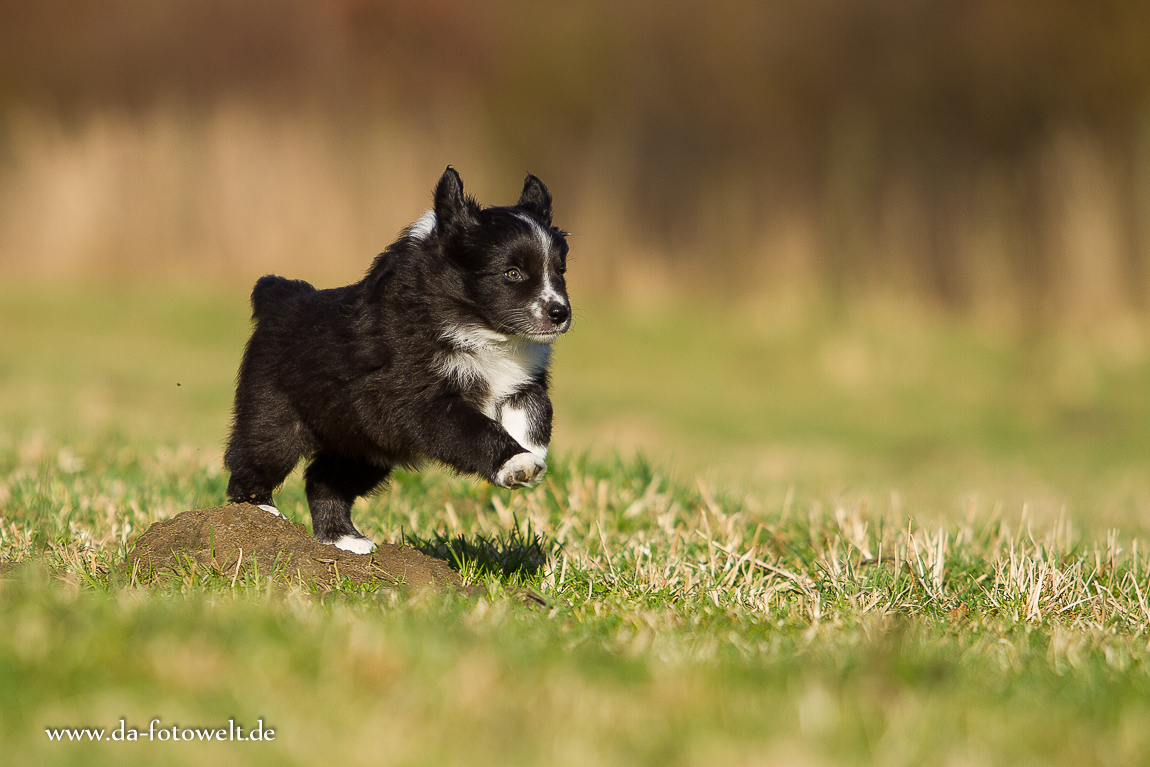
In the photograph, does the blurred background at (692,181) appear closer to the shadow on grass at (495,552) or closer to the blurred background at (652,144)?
the blurred background at (652,144)

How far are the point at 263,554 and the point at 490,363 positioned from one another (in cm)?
108

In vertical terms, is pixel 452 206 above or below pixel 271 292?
above

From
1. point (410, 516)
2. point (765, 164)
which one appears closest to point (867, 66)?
point (765, 164)

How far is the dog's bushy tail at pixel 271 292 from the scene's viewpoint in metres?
5.01

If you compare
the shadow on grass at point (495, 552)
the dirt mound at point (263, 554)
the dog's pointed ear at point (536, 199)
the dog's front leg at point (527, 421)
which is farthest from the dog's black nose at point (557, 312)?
A: the dirt mound at point (263, 554)

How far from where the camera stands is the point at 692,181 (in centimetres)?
1590

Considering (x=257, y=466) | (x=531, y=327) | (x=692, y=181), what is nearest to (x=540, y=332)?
(x=531, y=327)

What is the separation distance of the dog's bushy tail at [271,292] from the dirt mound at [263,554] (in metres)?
1.07

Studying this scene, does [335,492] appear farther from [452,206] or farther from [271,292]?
[452,206]

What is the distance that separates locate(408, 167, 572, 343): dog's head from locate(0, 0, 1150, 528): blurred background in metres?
8.71

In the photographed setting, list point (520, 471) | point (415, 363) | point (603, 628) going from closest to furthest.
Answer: point (603, 628)
point (520, 471)
point (415, 363)

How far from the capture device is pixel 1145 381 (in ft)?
45.5

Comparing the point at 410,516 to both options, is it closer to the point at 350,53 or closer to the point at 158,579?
the point at 158,579

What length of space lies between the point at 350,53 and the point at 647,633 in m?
14.5
